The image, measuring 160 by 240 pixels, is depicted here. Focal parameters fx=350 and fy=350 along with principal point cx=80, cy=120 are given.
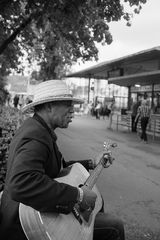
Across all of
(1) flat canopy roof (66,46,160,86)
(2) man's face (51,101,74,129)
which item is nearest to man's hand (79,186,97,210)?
(2) man's face (51,101,74,129)

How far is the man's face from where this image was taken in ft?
7.98

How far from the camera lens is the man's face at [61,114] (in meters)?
2.43

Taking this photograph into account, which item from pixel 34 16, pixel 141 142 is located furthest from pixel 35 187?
pixel 141 142

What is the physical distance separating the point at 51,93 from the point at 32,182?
70 cm

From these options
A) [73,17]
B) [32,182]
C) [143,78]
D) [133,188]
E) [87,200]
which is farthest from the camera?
[143,78]

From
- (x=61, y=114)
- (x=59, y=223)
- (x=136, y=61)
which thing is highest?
(x=136, y=61)

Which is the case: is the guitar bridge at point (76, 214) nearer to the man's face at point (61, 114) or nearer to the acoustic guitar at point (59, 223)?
the acoustic guitar at point (59, 223)

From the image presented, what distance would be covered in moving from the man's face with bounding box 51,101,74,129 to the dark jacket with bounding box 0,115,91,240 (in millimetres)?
136

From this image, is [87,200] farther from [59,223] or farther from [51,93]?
[51,93]

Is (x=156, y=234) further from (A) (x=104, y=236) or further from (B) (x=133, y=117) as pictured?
(B) (x=133, y=117)

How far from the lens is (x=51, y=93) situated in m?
2.43

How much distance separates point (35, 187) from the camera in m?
2.00

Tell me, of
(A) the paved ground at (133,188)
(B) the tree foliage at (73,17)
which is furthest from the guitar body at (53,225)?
(B) the tree foliage at (73,17)

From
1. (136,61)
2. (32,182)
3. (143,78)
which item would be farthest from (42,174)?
(136,61)
